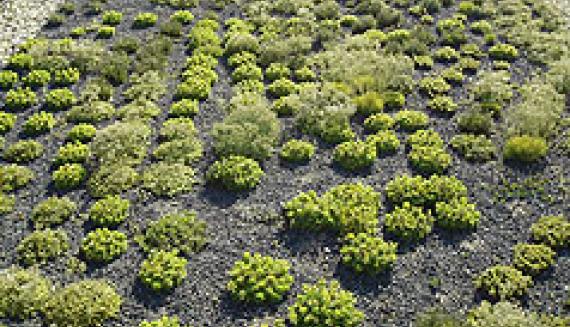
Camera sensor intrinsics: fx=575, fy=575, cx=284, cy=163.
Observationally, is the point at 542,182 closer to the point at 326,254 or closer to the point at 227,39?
the point at 326,254

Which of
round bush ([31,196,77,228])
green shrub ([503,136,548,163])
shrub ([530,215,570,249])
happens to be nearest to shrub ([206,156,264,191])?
round bush ([31,196,77,228])

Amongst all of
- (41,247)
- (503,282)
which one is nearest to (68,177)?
(41,247)

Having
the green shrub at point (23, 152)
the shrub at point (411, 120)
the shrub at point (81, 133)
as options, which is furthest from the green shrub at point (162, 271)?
the shrub at point (411, 120)

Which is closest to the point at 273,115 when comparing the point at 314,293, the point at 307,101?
the point at 307,101

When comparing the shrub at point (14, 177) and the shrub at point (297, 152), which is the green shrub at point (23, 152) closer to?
the shrub at point (14, 177)

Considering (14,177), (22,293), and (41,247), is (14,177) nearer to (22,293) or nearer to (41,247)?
(41,247)

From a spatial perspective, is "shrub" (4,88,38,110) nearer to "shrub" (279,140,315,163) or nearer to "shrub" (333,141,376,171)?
"shrub" (279,140,315,163)

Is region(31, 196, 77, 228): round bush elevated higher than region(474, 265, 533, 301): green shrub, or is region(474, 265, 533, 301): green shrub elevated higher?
region(474, 265, 533, 301): green shrub
